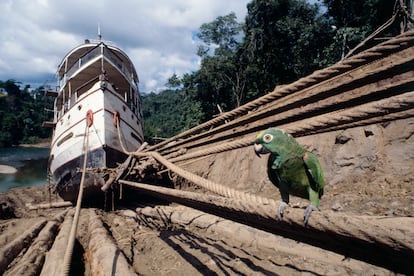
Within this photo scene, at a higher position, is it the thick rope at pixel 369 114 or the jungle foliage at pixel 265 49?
the jungle foliage at pixel 265 49

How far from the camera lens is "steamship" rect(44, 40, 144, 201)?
25.8 ft

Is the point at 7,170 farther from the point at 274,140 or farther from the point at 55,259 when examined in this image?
the point at 274,140

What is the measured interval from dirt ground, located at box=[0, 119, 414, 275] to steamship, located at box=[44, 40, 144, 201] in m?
1.59

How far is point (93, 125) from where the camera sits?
8.15 meters

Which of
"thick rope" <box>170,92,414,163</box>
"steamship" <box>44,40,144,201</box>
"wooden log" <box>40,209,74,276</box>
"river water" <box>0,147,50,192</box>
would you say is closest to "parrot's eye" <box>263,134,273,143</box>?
"thick rope" <box>170,92,414,163</box>

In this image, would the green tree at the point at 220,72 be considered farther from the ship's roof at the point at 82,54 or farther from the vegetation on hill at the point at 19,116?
the vegetation on hill at the point at 19,116

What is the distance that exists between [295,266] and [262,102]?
209 cm

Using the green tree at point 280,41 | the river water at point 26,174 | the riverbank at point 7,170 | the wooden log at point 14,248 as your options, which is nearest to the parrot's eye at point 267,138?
the wooden log at point 14,248

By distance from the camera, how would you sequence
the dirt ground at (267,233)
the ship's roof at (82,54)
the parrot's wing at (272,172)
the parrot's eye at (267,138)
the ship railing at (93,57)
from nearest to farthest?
the parrot's eye at (267,138)
the parrot's wing at (272,172)
the dirt ground at (267,233)
the ship railing at (93,57)
the ship's roof at (82,54)

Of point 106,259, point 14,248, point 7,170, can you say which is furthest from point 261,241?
point 7,170

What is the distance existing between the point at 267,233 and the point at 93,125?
6.39m

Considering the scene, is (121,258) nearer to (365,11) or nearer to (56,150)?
(56,150)

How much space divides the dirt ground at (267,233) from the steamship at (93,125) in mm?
1589

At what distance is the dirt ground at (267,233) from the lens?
328cm
